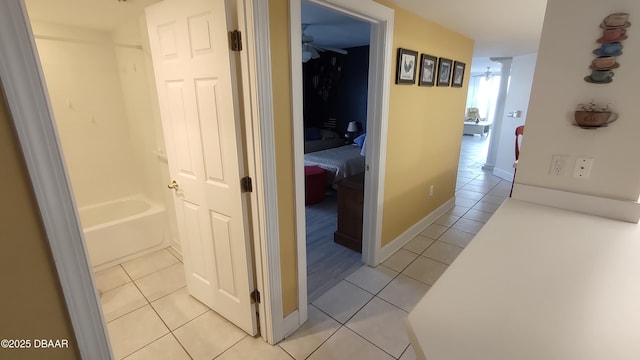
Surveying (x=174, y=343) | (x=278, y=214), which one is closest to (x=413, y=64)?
(x=278, y=214)

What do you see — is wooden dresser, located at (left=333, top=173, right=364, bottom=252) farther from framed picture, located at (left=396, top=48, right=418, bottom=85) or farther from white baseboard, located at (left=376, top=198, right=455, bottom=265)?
framed picture, located at (left=396, top=48, right=418, bottom=85)

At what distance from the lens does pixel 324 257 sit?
2.82m

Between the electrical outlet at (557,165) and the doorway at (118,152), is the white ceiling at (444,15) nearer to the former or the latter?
the doorway at (118,152)

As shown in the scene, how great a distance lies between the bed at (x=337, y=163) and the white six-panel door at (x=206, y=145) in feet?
7.87

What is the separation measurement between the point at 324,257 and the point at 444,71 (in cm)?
229

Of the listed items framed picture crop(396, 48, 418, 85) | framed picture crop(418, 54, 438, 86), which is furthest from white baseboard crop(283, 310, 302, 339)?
framed picture crop(418, 54, 438, 86)

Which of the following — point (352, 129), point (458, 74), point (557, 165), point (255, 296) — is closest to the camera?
point (557, 165)

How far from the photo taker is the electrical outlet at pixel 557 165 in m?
1.48

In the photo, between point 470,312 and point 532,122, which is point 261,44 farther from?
point 532,122

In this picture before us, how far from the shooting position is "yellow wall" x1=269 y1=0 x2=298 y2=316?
1.43 m

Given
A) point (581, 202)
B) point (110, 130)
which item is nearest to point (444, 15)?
point (581, 202)

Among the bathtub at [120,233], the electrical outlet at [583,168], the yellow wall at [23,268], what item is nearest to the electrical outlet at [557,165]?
the electrical outlet at [583,168]

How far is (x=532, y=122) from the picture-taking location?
1525mm

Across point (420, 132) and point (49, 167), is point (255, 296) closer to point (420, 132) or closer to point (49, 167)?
point (49, 167)
